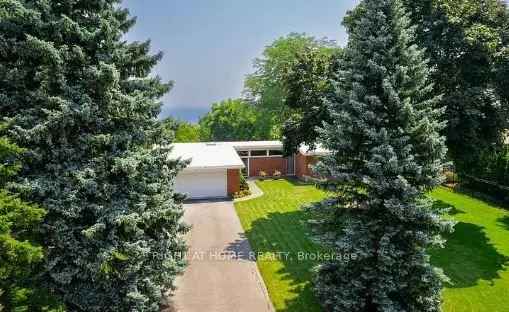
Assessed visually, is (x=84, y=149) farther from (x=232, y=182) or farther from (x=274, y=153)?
(x=274, y=153)

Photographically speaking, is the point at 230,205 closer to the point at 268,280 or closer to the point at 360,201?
the point at 268,280

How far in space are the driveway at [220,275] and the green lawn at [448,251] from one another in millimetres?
533

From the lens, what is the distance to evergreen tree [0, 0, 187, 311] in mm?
10820

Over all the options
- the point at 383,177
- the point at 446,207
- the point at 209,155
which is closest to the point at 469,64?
the point at 446,207

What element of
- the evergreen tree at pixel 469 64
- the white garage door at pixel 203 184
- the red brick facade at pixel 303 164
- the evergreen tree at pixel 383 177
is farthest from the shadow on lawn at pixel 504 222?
the white garage door at pixel 203 184

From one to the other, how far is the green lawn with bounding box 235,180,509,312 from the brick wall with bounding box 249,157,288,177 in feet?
23.7

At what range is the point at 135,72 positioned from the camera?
42.7 ft

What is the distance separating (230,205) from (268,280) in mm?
11520

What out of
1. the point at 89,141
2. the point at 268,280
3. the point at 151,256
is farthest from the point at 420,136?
the point at 89,141

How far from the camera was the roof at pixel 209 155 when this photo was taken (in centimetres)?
2841

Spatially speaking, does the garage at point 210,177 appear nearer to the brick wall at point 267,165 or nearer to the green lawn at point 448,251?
the green lawn at point 448,251

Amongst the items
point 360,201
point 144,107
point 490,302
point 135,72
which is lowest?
point 490,302

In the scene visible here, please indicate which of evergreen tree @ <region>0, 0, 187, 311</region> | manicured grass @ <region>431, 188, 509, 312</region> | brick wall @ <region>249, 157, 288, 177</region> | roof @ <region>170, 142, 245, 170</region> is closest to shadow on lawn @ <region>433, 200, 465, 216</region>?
manicured grass @ <region>431, 188, 509, 312</region>

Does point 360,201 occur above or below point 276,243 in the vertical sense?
above
